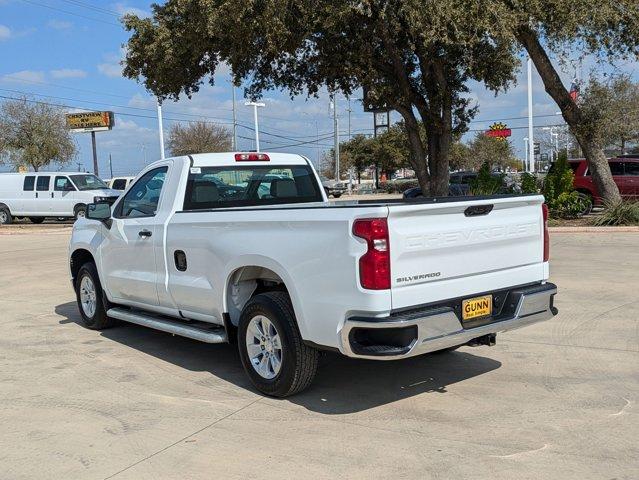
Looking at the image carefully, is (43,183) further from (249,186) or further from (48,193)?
(249,186)

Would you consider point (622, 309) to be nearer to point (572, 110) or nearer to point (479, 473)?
point (479, 473)

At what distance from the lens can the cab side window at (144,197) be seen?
→ 656cm

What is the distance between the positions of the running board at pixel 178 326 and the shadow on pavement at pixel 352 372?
0.39 m

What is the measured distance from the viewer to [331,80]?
2280 centimetres

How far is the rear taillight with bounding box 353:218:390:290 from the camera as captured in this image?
423 centimetres

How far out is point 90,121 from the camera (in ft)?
169

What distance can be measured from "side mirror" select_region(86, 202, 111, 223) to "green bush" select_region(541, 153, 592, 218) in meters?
14.9

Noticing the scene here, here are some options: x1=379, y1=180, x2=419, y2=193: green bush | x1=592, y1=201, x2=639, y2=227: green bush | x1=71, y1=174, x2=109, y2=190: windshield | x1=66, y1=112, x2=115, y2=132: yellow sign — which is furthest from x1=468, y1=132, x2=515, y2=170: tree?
x1=592, y1=201, x2=639, y2=227: green bush

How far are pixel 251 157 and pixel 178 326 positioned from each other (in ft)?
6.27

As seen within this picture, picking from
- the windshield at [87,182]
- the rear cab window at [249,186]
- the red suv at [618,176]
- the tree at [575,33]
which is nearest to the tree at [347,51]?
the tree at [575,33]

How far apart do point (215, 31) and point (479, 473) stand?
15650 millimetres

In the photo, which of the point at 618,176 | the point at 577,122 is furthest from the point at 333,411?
the point at 618,176

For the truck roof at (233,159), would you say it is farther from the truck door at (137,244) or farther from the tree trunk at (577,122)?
the tree trunk at (577,122)

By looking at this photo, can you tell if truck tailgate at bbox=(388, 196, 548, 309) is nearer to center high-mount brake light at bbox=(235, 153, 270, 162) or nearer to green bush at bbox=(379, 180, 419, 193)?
center high-mount brake light at bbox=(235, 153, 270, 162)
